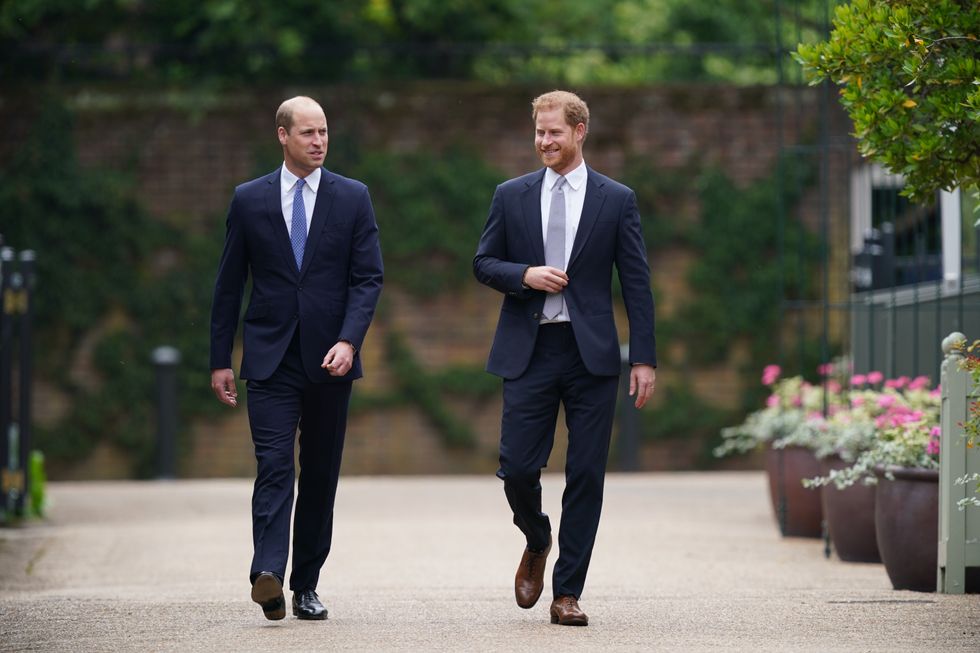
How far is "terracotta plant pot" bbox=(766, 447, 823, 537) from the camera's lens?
367 inches

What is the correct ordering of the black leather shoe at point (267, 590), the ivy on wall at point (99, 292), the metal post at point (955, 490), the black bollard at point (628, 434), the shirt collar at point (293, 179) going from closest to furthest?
the black leather shoe at point (267, 590) → the shirt collar at point (293, 179) → the metal post at point (955, 490) → the black bollard at point (628, 434) → the ivy on wall at point (99, 292)

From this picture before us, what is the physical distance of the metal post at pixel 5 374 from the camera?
10419mm

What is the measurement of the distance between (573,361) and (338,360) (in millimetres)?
818

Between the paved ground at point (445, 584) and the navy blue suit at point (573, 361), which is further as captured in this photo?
the navy blue suit at point (573, 361)

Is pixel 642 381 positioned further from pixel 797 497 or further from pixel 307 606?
pixel 797 497

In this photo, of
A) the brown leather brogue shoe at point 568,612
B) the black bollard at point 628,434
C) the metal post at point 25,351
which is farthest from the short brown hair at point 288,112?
the black bollard at point 628,434

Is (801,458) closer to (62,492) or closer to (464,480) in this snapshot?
(464,480)

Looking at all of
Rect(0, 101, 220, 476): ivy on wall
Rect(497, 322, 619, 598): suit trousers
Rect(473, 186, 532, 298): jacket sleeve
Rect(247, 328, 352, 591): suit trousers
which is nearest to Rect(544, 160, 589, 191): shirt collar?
Rect(473, 186, 532, 298): jacket sleeve

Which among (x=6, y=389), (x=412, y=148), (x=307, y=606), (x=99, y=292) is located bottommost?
(x=307, y=606)

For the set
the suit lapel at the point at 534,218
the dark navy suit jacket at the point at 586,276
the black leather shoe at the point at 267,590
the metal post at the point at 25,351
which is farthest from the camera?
the metal post at the point at 25,351

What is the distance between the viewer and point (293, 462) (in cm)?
564

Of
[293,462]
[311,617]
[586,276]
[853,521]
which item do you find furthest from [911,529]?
[293,462]

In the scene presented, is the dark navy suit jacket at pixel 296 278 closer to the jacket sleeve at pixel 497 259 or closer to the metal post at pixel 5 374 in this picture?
the jacket sleeve at pixel 497 259

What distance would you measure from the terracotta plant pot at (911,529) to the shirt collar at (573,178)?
216cm
